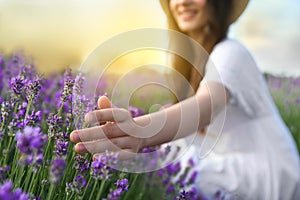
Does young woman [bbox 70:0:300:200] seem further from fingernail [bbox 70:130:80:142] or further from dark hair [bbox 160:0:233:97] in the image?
fingernail [bbox 70:130:80:142]

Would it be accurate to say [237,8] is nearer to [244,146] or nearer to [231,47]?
[231,47]

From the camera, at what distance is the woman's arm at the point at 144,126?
121cm

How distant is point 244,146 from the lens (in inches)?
98.3

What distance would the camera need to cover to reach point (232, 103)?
2484mm

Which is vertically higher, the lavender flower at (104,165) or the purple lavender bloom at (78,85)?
the purple lavender bloom at (78,85)

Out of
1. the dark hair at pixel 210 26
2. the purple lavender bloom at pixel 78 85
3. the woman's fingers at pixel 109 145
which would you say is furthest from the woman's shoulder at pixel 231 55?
the purple lavender bloom at pixel 78 85

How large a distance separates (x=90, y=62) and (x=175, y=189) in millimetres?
852

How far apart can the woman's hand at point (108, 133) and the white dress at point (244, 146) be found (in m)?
0.94

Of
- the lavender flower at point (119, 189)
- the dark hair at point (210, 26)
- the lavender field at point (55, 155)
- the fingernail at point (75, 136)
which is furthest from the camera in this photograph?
the dark hair at point (210, 26)

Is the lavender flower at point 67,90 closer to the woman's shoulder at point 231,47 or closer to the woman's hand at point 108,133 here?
the woman's hand at point 108,133

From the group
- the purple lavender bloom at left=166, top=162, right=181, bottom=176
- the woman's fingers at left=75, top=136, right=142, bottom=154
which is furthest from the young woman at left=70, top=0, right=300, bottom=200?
the woman's fingers at left=75, top=136, right=142, bottom=154

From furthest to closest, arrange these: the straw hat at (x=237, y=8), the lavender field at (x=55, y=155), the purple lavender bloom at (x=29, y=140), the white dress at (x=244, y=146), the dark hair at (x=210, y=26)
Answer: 1. the straw hat at (x=237, y=8)
2. the dark hair at (x=210, y=26)
3. the white dress at (x=244, y=146)
4. the lavender field at (x=55, y=155)
5. the purple lavender bloom at (x=29, y=140)

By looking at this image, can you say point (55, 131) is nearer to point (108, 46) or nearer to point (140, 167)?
point (108, 46)

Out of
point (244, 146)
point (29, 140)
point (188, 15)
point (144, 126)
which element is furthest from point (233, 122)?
point (29, 140)
